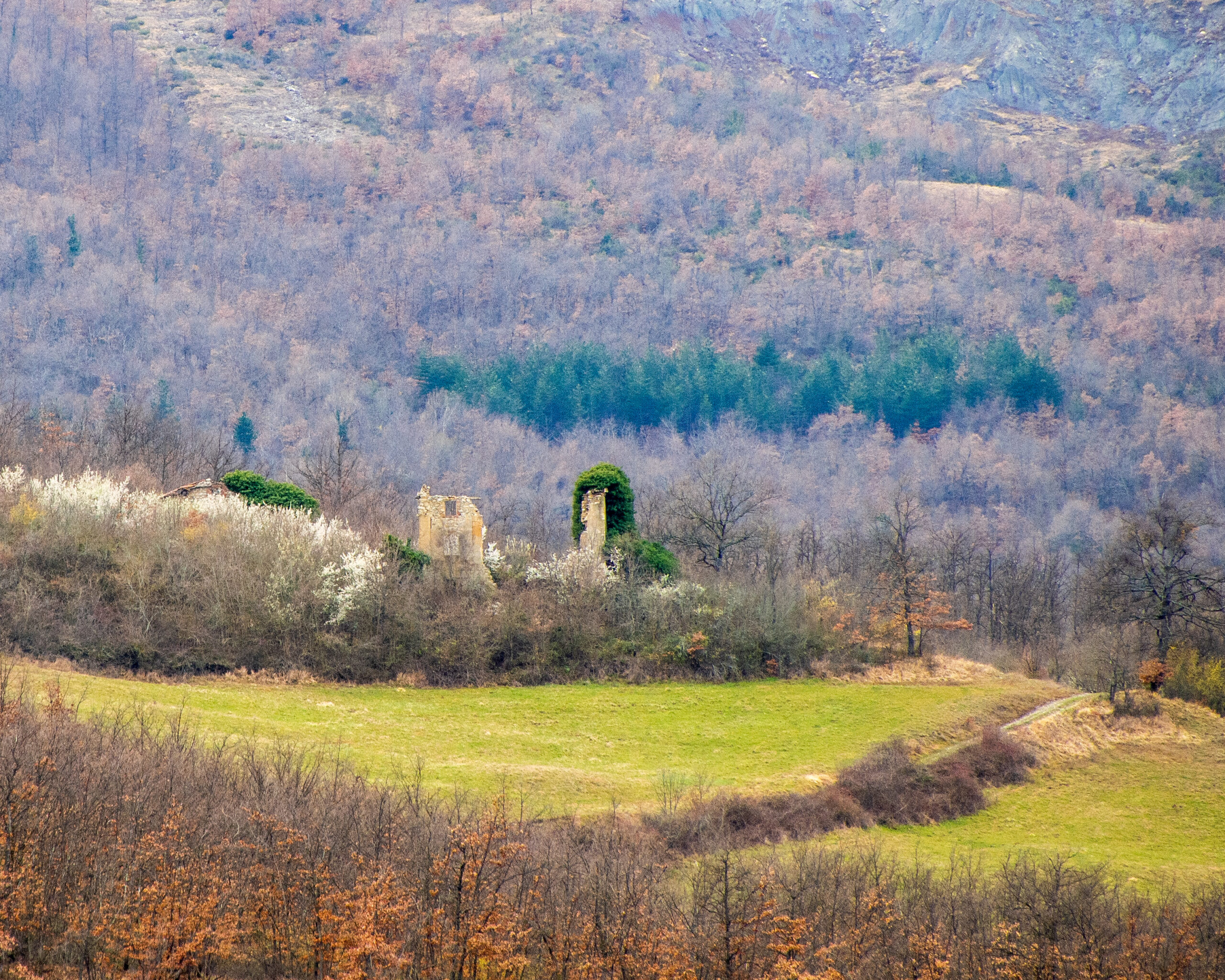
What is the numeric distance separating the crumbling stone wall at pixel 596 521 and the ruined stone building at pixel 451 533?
4158mm

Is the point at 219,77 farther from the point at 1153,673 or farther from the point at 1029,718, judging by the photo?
the point at 1029,718

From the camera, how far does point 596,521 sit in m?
38.2

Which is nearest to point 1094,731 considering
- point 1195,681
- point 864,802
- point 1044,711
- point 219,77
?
point 1044,711

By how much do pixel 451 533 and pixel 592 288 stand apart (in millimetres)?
94698

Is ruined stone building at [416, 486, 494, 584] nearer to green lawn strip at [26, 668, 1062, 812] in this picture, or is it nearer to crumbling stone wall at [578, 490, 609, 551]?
crumbling stone wall at [578, 490, 609, 551]

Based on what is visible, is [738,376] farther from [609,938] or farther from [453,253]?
[609,938]

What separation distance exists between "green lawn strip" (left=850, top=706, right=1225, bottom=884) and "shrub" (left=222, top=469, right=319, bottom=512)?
24.7 m

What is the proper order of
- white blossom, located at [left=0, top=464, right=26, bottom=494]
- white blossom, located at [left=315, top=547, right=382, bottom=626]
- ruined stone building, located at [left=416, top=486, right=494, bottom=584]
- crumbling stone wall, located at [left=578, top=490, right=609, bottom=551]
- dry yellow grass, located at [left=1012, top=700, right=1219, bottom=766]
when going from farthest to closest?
crumbling stone wall, located at [left=578, top=490, right=609, bottom=551] → ruined stone building, located at [left=416, top=486, right=494, bottom=584] → white blossom, located at [left=0, top=464, right=26, bottom=494] → white blossom, located at [left=315, top=547, right=382, bottom=626] → dry yellow grass, located at [left=1012, top=700, right=1219, bottom=766]

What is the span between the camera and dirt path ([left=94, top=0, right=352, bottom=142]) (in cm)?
15000

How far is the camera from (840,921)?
1574 cm

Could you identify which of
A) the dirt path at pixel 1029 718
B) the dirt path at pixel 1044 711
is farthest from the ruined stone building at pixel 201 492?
the dirt path at pixel 1044 711

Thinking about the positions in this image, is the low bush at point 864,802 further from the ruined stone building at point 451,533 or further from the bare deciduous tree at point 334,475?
the bare deciduous tree at point 334,475

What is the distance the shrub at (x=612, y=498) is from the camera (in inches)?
1515

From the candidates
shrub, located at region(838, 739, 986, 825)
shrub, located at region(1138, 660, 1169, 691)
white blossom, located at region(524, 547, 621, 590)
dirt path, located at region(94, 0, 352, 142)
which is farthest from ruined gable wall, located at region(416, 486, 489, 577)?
dirt path, located at region(94, 0, 352, 142)
